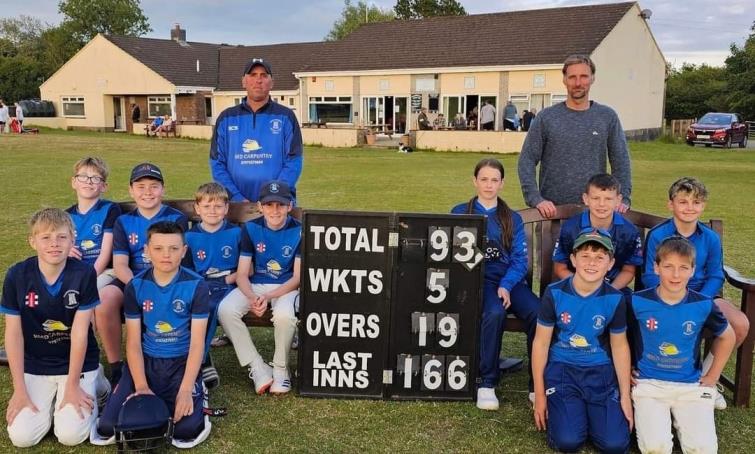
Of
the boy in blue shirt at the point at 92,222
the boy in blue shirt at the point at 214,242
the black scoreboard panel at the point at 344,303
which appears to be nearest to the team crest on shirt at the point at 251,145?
the boy in blue shirt at the point at 214,242

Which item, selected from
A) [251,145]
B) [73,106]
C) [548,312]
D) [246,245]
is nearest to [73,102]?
[73,106]

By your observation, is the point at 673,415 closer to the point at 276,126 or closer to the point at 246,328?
the point at 246,328

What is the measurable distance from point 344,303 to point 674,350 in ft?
6.47

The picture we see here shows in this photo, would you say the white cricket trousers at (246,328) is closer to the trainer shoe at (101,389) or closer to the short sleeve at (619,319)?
the trainer shoe at (101,389)

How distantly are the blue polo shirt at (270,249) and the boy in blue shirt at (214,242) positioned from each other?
14cm

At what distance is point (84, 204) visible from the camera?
4.78 m

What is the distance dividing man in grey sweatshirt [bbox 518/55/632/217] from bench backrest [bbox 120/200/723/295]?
10 cm

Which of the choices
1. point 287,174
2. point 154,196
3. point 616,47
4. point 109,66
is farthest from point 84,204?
point 109,66

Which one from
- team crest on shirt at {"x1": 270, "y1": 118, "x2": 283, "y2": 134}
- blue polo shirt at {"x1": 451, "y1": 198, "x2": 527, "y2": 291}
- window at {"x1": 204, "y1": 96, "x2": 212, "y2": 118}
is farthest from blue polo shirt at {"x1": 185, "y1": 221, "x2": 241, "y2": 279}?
window at {"x1": 204, "y1": 96, "x2": 212, "y2": 118}

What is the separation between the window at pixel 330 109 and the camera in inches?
1505

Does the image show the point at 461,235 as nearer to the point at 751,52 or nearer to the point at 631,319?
the point at 631,319

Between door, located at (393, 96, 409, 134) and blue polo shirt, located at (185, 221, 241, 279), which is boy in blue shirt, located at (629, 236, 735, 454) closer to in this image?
blue polo shirt, located at (185, 221, 241, 279)

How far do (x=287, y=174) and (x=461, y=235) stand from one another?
1.86 meters

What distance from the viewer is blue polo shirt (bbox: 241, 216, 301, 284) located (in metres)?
4.69
